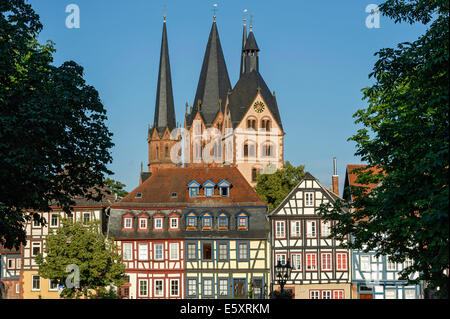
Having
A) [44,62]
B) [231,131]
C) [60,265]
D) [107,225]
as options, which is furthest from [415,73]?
[231,131]

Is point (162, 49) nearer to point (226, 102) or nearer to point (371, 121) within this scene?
point (226, 102)

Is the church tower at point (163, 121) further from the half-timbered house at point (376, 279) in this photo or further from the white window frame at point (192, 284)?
the half-timbered house at point (376, 279)

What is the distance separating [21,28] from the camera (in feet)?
73.4

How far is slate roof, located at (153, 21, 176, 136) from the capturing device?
4660 inches

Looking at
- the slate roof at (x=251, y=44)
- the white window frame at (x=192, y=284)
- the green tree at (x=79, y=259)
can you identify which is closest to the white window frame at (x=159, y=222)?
the white window frame at (x=192, y=284)

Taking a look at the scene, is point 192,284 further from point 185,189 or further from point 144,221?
point 185,189

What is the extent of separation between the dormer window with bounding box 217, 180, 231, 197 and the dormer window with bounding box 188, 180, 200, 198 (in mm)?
1749

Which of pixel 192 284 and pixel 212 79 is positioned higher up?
pixel 212 79

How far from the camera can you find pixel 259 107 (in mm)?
108062

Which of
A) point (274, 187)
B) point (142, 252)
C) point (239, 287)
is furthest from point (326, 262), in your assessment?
point (274, 187)

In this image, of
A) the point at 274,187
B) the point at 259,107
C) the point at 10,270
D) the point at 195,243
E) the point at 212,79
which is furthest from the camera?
the point at 212,79

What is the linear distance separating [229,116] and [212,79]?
26.5ft

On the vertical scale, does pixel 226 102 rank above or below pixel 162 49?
below

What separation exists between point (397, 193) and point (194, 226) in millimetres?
35145
